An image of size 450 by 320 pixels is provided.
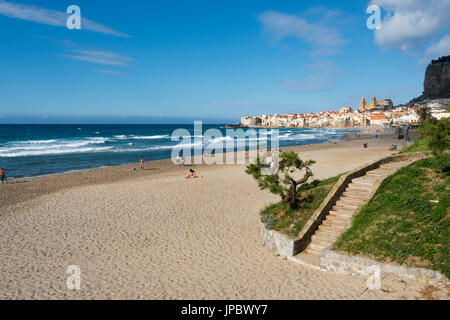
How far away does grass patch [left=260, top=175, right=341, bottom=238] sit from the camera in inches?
405

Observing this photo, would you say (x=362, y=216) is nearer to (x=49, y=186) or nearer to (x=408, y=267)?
(x=408, y=267)

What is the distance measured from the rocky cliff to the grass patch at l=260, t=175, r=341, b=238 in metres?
143

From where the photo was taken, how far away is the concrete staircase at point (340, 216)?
9328 millimetres

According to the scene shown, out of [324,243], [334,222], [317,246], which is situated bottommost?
[317,246]

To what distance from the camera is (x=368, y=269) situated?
799 centimetres

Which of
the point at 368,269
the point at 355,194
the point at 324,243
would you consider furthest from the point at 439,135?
the point at 368,269

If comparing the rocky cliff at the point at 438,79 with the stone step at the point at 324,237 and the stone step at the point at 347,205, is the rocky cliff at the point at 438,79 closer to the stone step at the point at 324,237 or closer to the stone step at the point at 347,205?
the stone step at the point at 347,205

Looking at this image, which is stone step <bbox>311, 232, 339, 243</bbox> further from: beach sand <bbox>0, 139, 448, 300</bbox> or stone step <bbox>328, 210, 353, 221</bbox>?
beach sand <bbox>0, 139, 448, 300</bbox>

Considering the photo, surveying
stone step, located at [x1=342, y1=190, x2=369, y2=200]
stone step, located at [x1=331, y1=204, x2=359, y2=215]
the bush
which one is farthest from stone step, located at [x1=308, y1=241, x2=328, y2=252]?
the bush

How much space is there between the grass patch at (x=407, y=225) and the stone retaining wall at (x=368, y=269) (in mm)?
198

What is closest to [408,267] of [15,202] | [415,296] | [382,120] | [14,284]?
[415,296]

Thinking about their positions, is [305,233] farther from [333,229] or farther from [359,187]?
[359,187]

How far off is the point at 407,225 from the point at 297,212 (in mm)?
3456

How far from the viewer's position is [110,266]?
31.0 ft
